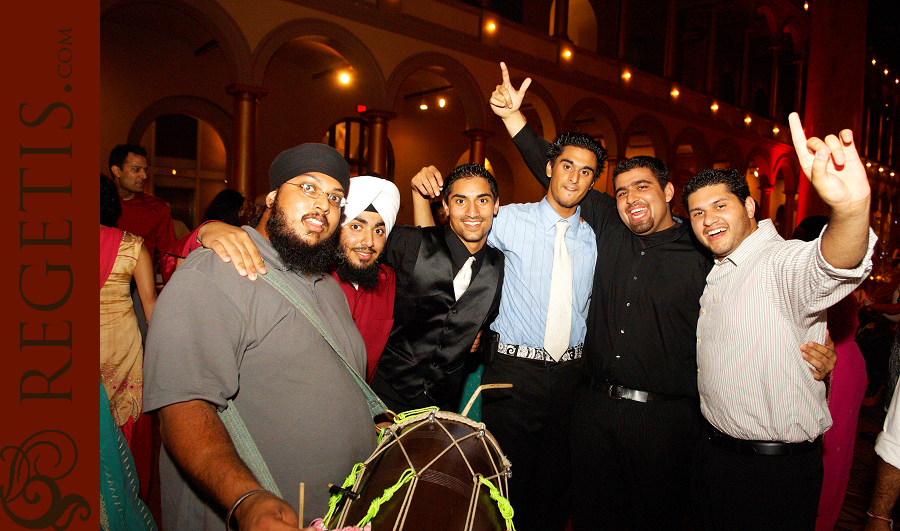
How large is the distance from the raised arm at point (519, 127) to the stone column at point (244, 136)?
5.87 m

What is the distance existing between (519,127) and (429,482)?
7.86ft

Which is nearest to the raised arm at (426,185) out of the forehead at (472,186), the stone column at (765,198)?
the forehead at (472,186)

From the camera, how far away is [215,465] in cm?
111

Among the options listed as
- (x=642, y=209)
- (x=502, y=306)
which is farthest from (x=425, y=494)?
(x=642, y=209)

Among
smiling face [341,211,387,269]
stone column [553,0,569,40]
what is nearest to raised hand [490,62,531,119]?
smiling face [341,211,387,269]

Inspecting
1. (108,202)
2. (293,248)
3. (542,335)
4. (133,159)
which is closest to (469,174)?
(542,335)

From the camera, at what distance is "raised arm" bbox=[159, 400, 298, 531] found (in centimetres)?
100

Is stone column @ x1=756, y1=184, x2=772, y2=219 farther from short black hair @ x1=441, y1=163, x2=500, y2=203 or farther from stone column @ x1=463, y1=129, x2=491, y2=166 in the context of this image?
short black hair @ x1=441, y1=163, x2=500, y2=203

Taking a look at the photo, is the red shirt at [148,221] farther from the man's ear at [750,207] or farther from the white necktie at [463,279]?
the man's ear at [750,207]

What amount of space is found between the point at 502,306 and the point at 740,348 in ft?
4.06

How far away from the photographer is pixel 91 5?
115 centimetres

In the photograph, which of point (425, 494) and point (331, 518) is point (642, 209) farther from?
point (331, 518)

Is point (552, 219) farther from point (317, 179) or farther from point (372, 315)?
point (317, 179)

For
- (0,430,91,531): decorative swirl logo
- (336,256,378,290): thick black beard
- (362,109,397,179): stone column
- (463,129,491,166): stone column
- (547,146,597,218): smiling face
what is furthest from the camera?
(463,129,491,166): stone column
